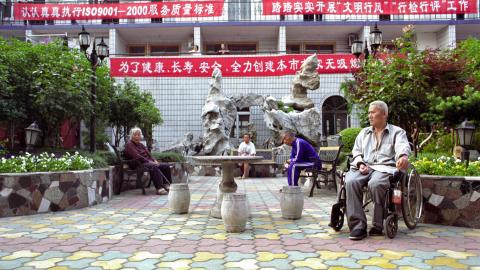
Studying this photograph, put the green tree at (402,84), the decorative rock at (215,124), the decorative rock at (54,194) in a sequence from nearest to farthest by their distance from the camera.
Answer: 1. the decorative rock at (54,194)
2. the green tree at (402,84)
3. the decorative rock at (215,124)

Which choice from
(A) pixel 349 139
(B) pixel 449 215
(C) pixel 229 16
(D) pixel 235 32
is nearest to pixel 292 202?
(B) pixel 449 215

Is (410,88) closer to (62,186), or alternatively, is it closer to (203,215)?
(203,215)

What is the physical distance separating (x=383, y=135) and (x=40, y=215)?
4.96 metres

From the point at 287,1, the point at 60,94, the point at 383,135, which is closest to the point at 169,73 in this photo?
the point at 287,1

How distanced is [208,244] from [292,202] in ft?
5.58

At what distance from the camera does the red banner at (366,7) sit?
19078 millimetres

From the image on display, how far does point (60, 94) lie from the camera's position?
801 centimetres

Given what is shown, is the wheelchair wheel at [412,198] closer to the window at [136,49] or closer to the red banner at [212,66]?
the red banner at [212,66]

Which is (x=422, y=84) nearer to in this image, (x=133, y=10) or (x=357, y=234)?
(x=357, y=234)

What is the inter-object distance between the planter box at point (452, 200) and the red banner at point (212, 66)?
1251 cm

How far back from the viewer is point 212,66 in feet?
57.9

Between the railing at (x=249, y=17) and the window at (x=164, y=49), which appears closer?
the railing at (x=249, y=17)

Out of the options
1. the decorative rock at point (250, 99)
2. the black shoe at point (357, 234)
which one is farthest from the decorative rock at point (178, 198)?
the decorative rock at point (250, 99)

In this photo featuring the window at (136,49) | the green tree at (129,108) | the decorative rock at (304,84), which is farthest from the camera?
the window at (136,49)
